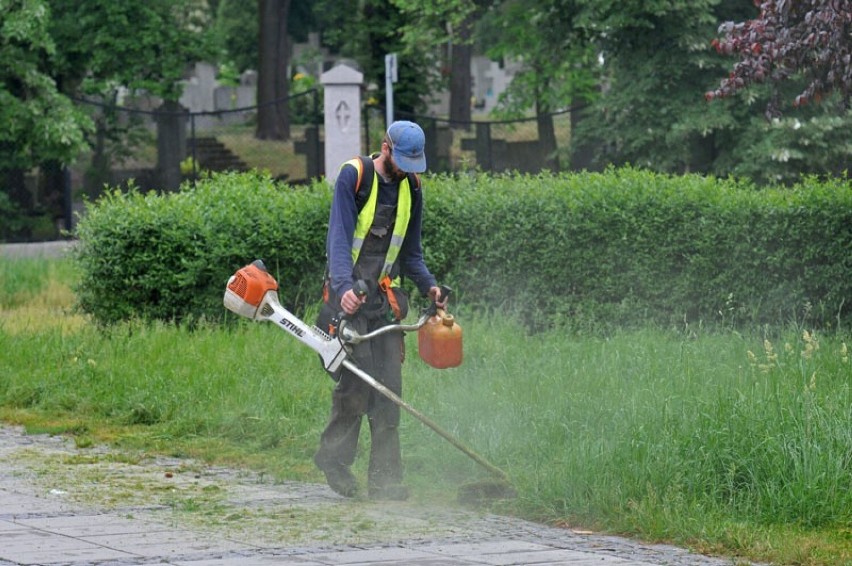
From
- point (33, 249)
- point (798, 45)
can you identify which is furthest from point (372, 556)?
point (33, 249)

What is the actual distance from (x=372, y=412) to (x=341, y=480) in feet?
1.24

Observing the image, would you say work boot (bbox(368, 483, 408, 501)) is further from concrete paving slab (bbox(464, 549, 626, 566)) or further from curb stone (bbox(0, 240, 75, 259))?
curb stone (bbox(0, 240, 75, 259))

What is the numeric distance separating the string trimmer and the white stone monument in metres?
14.1

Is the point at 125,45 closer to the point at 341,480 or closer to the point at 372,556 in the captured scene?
the point at 341,480

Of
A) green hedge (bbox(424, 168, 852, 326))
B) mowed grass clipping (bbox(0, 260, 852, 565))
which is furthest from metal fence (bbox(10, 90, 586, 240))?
mowed grass clipping (bbox(0, 260, 852, 565))

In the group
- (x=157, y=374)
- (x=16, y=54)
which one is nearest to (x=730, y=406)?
(x=157, y=374)

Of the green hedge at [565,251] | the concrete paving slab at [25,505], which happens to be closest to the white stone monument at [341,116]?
the green hedge at [565,251]

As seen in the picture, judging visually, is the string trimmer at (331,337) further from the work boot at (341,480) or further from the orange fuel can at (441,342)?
the work boot at (341,480)

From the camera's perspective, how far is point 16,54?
2377 centimetres

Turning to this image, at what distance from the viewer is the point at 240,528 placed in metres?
7.20

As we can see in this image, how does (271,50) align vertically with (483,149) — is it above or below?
above

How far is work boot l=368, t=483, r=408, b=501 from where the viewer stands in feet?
26.1

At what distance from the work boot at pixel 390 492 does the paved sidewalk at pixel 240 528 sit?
0.06 meters

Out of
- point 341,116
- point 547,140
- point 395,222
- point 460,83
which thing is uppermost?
point 460,83
